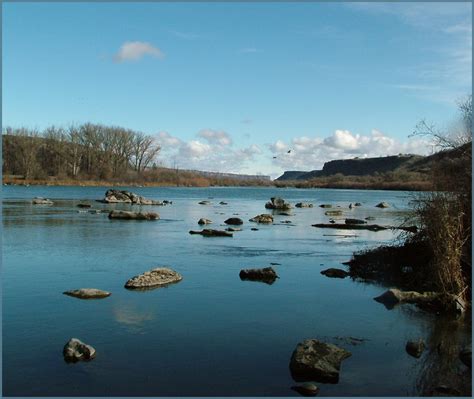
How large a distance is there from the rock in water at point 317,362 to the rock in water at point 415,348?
1.69 metres

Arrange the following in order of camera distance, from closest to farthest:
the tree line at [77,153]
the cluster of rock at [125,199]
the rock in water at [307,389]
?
the rock in water at [307,389], the cluster of rock at [125,199], the tree line at [77,153]

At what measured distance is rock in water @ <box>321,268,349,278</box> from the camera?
72.2 ft

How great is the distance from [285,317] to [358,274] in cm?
806

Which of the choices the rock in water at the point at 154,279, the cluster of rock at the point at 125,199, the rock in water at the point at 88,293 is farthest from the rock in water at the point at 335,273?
the cluster of rock at the point at 125,199

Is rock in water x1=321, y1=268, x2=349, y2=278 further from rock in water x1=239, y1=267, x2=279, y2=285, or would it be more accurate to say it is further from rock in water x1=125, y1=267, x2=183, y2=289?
rock in water x1=125, y1=267, x2=183, y2=289

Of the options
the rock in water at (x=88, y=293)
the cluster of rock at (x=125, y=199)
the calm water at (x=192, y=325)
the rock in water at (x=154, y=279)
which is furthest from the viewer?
the cluster of rock at (x=125, y=199)

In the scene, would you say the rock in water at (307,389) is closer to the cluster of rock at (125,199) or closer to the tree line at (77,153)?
the cluster of rock at (125,199)

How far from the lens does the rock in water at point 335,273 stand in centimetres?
2199

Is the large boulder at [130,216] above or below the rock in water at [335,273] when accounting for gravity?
above

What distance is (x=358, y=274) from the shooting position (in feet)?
73.9

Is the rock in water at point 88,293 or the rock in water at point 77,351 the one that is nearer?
the rock in water at point 77,351

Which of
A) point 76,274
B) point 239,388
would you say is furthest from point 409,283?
point 76,274

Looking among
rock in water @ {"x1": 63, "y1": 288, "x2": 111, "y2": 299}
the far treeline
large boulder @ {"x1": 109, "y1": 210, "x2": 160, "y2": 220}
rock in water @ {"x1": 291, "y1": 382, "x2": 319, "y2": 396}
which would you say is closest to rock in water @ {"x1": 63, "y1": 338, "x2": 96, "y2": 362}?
rock in water @ {"x1": 291, "y1": 382, "x2": 319, "y2": 396}

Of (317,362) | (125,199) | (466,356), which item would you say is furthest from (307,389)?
(125,199)
